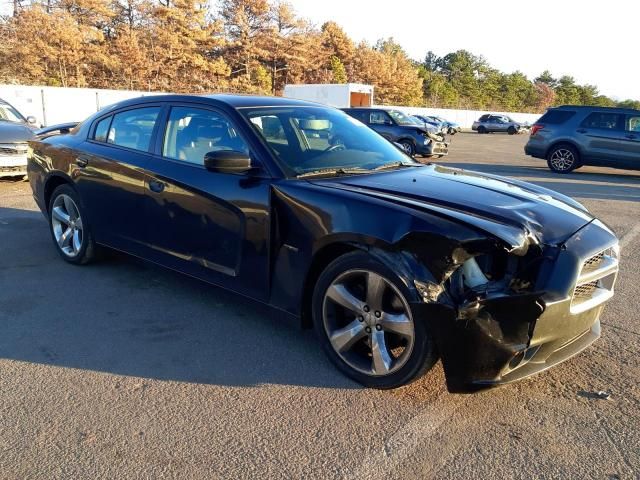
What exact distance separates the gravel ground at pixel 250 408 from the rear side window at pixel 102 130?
154cm

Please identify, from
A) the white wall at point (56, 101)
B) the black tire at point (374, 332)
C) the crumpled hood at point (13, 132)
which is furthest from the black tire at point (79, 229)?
the white wall at point (56, 101)

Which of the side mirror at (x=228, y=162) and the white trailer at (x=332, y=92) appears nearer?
the side mirror at (x=228, y=162)

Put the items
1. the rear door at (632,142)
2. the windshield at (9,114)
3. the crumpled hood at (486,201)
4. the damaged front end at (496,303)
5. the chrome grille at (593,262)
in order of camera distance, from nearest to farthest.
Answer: the damaged front end at (496,303)
the crumpled hood at (486,201)
the chrome grille at (593,262)
the windshield at (9,114)
the rear door at (632,142)

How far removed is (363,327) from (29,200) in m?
7.26

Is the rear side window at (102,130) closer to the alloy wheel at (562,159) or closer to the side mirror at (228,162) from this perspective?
the side mirror at (228,162)

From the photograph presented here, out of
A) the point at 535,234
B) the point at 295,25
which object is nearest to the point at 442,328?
the point at 535,234

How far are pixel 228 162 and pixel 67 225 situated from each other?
8.82 feet

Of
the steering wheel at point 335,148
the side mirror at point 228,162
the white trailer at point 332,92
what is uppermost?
the white trailer at point 332,92

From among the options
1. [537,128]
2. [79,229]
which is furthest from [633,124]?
[79,229]

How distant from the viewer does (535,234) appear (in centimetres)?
274

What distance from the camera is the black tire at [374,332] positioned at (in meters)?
2.74

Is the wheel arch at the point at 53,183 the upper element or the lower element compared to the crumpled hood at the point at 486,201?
lower

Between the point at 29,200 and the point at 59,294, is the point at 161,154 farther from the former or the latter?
the point at 29,200

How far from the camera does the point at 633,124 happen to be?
44.2 ft
